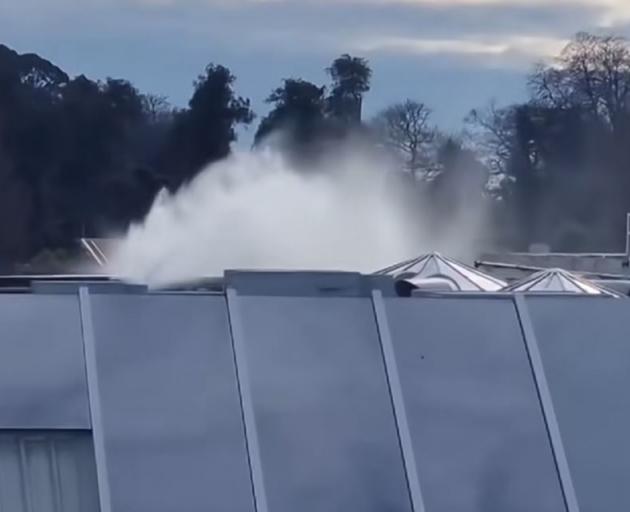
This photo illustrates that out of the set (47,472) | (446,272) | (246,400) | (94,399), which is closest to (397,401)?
(246,400)

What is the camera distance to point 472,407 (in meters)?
4.82

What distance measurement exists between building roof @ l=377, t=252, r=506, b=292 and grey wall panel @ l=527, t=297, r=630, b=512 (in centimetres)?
1166

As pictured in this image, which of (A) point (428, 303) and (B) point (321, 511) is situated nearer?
(B) point (321, 511)

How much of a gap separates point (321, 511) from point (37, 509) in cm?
76

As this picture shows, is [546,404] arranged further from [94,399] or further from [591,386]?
[94,399]

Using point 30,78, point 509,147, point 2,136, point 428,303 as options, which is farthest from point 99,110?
point 428,303

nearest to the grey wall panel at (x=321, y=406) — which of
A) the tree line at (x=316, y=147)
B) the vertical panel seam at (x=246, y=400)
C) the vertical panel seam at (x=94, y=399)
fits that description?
the vertical panel seam at (x=246, y=400)

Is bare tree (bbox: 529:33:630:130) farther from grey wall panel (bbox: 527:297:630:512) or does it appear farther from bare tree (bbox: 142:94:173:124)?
grey wall panel (bbox: 527:297:630:512)

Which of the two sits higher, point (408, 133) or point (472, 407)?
point (408, 133)

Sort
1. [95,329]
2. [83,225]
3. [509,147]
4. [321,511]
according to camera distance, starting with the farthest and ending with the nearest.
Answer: [509,147] < [83,225] < [95,329] < [321,511]

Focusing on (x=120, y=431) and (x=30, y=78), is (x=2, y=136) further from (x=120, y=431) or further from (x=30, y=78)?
(x=120, y=431)

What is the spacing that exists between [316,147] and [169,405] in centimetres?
4492

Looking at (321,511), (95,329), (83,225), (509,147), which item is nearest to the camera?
(321,511)

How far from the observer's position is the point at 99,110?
53.9 m
